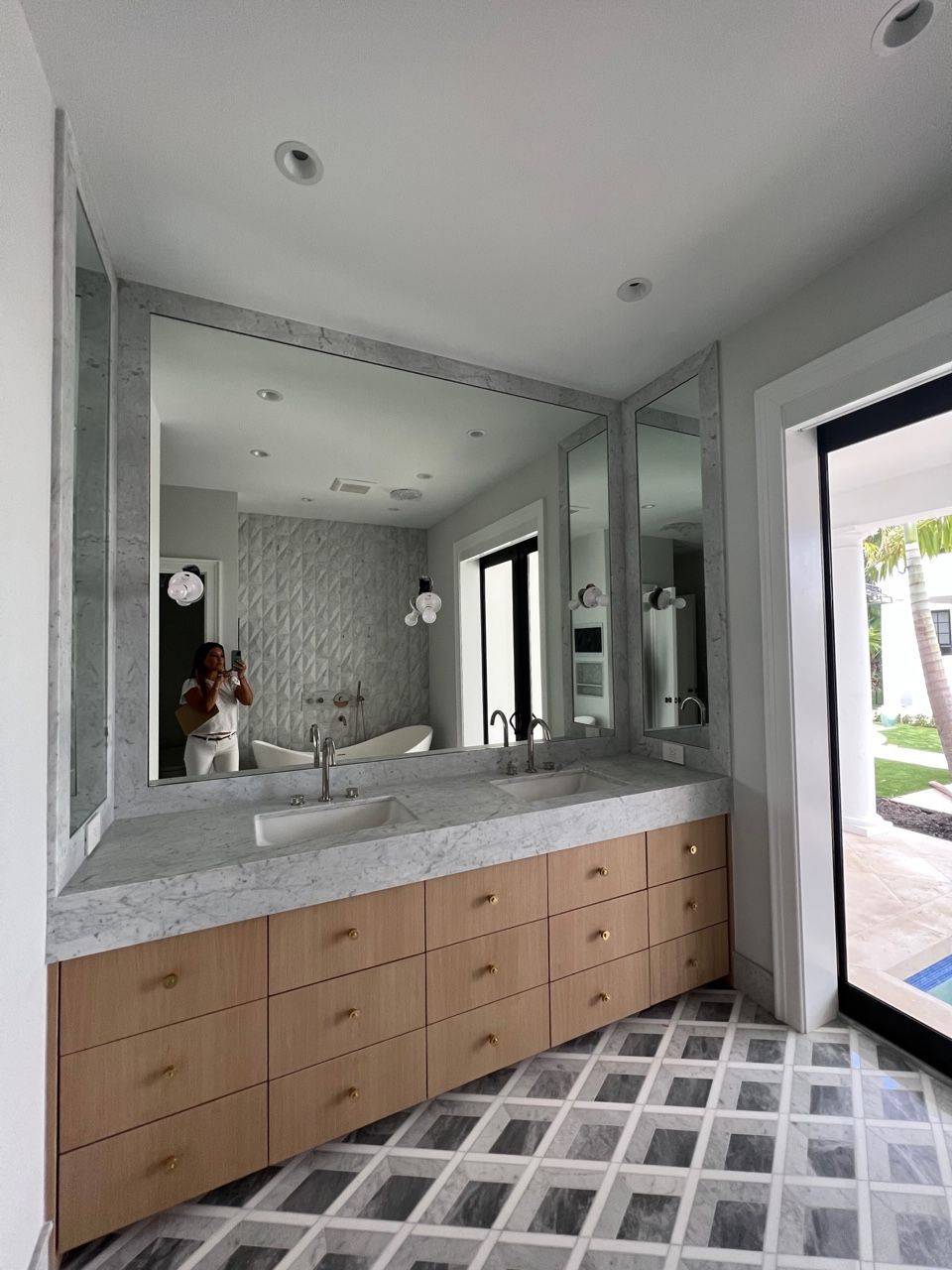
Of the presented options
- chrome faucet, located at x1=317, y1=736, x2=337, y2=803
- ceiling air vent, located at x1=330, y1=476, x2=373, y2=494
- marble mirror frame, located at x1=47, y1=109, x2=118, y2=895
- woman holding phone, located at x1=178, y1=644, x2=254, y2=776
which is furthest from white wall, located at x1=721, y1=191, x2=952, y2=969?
marble mirror frame, located at x1=47, y1=109, x2=118, y2=895

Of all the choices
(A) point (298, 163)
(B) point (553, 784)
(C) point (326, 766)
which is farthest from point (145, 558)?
(B) point (553, 784)

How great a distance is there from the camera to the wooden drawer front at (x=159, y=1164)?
50.3 inches

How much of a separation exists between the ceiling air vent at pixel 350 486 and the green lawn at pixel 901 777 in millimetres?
2172

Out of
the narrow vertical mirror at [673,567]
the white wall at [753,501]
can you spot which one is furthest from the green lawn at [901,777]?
the narrow vertical mirror at [673,567]

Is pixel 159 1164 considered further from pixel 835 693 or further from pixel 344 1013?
pixel 835 693

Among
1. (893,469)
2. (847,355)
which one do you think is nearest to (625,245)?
(847,355)

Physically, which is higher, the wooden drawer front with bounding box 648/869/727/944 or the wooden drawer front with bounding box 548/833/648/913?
the wooden drawer front with bounding box 548/833/648/913

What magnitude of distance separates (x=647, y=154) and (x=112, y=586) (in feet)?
6.34

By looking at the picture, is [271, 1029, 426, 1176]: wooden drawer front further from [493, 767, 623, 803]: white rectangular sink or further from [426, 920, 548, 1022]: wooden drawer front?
[493, 767, 623, 803]: white rectangular sink

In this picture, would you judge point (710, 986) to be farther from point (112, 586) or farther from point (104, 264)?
point (104, 264)

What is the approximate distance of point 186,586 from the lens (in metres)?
1.95

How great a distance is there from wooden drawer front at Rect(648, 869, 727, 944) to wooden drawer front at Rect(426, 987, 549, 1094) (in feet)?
1.67

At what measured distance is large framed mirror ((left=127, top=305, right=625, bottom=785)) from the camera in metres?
1.98

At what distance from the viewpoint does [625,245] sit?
1.76 meters
